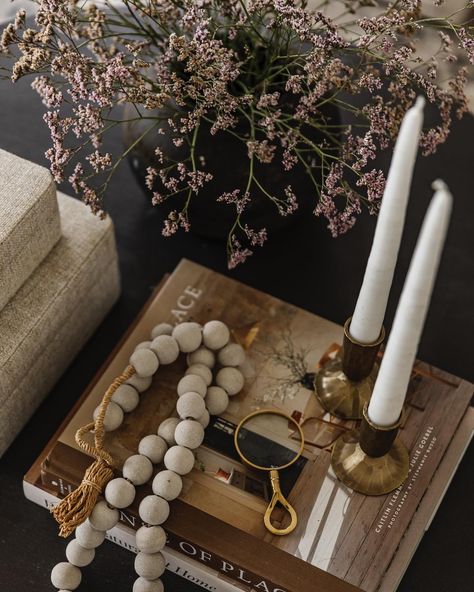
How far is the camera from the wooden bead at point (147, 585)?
3.37 ft

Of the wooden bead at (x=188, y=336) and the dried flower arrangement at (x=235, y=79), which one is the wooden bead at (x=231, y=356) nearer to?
the wooden bead at (x=188, y=336)

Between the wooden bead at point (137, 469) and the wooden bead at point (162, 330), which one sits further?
the wooden bead at point (162, 330)

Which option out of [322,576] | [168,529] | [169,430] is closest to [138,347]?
[169,430]

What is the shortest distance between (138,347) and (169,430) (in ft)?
0.42

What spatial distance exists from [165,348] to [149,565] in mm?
268

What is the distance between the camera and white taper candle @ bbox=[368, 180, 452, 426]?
2.10ft

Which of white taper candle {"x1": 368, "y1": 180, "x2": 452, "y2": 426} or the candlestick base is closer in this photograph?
white taper candle {"x1": 368, "y1": 180, "x2": 452, "y2": 426}

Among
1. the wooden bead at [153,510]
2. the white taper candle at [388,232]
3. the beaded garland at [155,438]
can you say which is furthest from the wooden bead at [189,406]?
the white taper candle at [388,232]

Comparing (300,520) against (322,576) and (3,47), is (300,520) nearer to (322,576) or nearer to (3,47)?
(322,576)

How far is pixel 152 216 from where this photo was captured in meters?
1.37

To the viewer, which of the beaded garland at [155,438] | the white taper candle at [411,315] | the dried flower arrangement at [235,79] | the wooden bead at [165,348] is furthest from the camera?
the wooden bead at [165,348]

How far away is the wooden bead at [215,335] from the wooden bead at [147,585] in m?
0.30

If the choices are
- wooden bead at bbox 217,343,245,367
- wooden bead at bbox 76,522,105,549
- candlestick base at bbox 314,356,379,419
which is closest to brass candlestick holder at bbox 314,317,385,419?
candlestick base at bbox 314,356,379,419

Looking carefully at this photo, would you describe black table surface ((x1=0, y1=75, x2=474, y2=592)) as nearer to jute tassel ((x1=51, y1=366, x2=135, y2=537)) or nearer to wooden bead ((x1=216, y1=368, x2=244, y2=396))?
jute tassel ((x1=51, y1=366, x2=135, y2=537))
